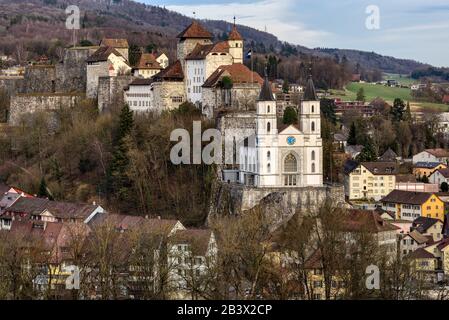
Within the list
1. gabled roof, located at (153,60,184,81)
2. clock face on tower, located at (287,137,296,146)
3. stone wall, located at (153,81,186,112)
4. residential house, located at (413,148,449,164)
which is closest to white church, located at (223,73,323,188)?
clock face on tower, located at (287,137,296,146)

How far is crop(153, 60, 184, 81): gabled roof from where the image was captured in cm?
6662

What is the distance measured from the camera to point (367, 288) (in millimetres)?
39500

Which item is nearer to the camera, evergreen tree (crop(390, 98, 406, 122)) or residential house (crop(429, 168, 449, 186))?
residential house (crop(429, 168, 449, 186))

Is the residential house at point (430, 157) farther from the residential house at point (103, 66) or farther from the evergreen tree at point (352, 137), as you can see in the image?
the residential house at point (103, 66)

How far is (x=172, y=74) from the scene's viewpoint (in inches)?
2625

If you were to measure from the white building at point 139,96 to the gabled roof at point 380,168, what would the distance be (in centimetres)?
1357

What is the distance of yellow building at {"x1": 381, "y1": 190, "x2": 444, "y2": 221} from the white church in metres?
11.8

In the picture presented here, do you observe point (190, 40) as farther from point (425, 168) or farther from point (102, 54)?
point (425, 168)

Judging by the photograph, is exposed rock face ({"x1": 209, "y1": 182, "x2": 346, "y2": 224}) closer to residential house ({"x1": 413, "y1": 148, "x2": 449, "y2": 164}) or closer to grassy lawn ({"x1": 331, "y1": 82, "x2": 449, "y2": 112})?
residential house ({"x1": 413, "y1": 148, "x2": 449, "y2": 164})

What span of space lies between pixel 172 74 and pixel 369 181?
1403cm

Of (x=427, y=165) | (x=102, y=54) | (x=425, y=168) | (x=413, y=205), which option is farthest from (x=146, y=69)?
(x=427, y=165)

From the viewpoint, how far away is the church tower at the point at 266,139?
5828cm
